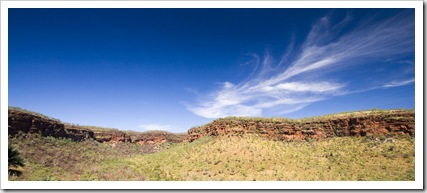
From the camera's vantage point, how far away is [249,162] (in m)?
16.9

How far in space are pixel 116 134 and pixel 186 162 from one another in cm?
2066

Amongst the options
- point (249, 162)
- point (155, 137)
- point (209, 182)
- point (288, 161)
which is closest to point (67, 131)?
point (155, 137)

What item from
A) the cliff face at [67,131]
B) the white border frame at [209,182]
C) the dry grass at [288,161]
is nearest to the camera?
the white border frame at [209,182]

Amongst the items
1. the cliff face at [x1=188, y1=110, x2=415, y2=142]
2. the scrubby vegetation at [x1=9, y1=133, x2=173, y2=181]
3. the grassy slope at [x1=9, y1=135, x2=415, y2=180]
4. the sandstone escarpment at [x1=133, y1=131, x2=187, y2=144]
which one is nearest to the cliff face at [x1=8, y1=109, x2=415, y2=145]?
the cliff face at [x1=188, y1=110, x2=415, y2=142]

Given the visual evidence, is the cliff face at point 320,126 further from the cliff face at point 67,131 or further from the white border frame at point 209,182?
the cliff face at point 67,131

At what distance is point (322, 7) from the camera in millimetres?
10555

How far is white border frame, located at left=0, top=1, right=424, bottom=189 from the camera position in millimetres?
9789

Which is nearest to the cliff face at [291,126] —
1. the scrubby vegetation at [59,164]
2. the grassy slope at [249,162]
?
the grassy slope at [249,162]

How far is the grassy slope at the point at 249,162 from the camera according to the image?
1330 centimetres

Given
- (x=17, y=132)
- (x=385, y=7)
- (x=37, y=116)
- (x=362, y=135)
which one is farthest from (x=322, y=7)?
(x=37, y=116)

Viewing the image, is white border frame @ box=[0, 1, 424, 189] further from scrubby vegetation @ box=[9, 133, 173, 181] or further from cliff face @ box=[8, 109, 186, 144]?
cliff face @ box=[8, 109, 186, 144]

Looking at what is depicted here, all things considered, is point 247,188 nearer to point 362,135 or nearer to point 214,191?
point 214,191

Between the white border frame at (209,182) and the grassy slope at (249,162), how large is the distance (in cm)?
123

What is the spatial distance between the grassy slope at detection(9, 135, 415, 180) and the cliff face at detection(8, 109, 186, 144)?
2.93 ft
